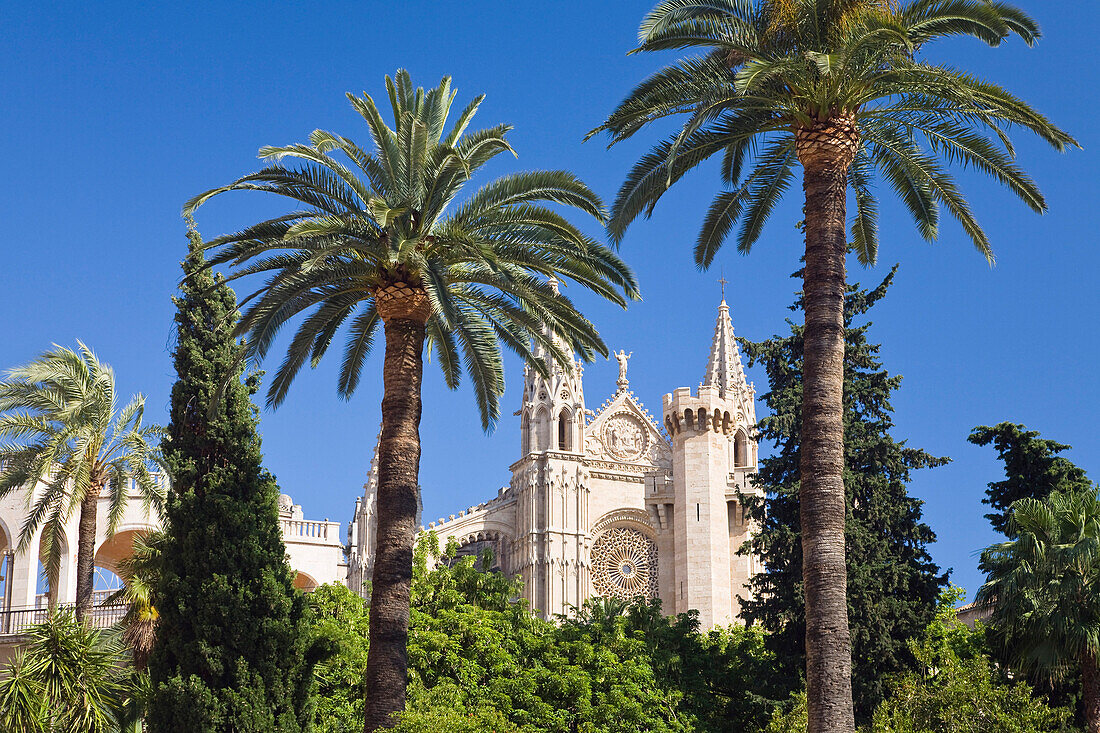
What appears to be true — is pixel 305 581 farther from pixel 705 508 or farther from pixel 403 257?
pixel 403 257

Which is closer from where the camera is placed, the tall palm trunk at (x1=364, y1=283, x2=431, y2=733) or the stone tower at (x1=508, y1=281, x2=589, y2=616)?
the tall palm trunk at (x1=364, y1=283, x2=431, y2=733)

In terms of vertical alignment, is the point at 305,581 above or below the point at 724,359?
below

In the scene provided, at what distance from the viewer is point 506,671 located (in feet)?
87.5

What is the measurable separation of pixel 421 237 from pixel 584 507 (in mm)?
36521

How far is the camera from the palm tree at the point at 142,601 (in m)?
23.8

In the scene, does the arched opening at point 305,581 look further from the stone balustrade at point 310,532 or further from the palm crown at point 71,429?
the palm crown at point 71,429

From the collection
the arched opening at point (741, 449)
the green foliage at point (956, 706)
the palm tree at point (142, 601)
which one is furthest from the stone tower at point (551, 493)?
the palm tree at point (142, 601)

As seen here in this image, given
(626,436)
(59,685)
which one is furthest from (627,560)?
(59,685)

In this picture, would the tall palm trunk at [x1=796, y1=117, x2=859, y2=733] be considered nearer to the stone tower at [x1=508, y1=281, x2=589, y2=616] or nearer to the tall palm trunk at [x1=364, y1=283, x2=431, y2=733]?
the tall palm trunk at [x1=364, y1=283, x2=431, y2=733]

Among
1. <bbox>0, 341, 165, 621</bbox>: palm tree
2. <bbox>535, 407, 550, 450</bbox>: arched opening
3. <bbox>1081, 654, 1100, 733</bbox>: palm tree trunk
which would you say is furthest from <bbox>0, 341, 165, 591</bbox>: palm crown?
<bbox>535, 407, 550, 450</bbox>: arched opening

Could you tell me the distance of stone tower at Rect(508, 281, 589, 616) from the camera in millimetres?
52562

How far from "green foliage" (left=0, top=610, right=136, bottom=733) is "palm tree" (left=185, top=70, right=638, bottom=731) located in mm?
5866

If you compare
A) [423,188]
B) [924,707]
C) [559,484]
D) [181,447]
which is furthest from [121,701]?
[559,484]

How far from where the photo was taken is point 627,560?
55875mm
